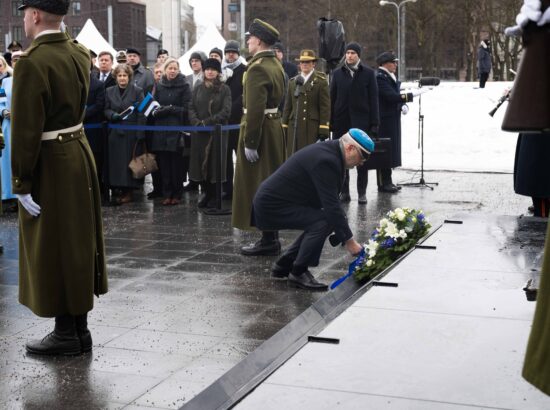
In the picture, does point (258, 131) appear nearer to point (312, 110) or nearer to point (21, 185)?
point (312, 110)

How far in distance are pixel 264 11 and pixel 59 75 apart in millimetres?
71320

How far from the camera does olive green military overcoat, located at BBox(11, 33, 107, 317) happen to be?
5953 millimetres

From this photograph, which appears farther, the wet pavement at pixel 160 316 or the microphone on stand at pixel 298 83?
the microphone on stand at pixel 298 83

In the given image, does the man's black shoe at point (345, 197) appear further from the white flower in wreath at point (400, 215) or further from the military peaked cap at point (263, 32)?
the white flower in wreath at point (400, 215)

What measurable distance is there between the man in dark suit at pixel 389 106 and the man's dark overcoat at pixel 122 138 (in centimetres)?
345

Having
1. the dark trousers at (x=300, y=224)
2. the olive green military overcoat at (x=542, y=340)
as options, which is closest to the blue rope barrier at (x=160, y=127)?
the dark trousers at (x=300, y=224)

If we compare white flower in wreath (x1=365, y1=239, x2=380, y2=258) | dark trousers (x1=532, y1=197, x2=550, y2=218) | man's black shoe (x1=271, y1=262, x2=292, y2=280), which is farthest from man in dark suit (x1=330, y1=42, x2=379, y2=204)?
white flower in wreath (x1=365, y1=239, x2=380, y2=258)

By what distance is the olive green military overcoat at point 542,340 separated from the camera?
2.98m

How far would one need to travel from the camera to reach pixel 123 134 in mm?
13898

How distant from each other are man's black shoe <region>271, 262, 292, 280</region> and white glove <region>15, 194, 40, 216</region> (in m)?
2.89

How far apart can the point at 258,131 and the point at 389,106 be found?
217 inches

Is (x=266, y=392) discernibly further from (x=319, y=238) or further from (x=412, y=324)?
(x=319, y=238)

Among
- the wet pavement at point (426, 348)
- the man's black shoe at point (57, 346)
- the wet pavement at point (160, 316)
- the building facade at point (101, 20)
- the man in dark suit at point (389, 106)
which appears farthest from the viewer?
the building facade at point (101, 20)

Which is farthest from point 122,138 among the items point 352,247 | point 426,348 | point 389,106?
point 426,348
